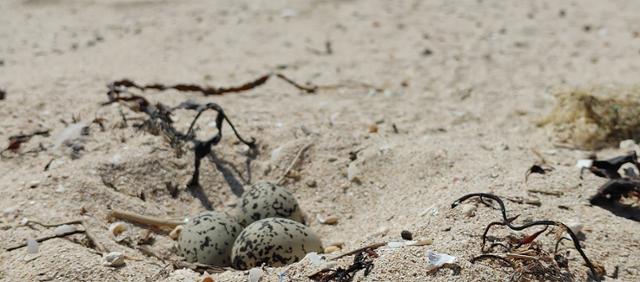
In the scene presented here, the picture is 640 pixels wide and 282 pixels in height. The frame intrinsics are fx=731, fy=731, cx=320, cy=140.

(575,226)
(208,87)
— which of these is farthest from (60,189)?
(575,226)

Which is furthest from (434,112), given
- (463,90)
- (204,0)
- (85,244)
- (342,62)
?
(204,0)

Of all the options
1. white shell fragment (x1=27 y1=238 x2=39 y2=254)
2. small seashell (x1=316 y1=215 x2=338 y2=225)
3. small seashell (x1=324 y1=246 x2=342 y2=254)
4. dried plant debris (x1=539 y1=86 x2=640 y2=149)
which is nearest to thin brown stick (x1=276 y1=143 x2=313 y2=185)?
small seashell (x1=316 y1=215 x2=338 y2=225)

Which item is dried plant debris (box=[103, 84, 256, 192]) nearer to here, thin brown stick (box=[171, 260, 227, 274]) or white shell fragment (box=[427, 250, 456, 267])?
thin brown stick (box=[171, 260, 227, 274])

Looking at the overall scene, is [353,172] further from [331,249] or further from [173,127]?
[173,127]

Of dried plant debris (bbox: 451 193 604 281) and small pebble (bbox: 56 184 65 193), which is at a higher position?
dried plant debris (bbox: 451 193 604 281)

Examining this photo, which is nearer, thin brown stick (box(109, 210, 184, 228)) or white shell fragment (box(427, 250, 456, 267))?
white shell fragment (box(427, 250, 456, 267))

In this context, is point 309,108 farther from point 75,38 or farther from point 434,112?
point 75,38

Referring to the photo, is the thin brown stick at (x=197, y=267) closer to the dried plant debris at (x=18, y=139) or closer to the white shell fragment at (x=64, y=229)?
the white shell fragment at (x=64, y=229)

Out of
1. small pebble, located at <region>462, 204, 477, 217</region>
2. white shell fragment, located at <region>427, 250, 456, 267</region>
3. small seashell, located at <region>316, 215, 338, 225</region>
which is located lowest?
small seashell, located at <region>316, 215, 338, 225</region>

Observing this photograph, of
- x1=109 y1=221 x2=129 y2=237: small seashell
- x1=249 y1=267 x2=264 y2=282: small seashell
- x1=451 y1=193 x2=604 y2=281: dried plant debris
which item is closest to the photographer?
x1=451 y1=193 x2=604 y2=281: dried plant debris
